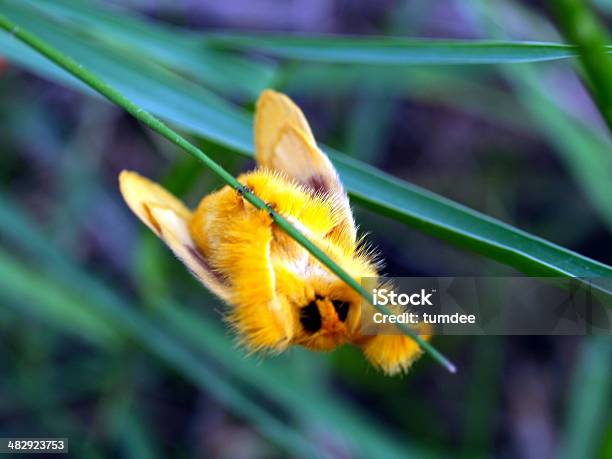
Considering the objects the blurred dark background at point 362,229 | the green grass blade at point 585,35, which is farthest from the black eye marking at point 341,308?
the blurred dark background at point 362,229

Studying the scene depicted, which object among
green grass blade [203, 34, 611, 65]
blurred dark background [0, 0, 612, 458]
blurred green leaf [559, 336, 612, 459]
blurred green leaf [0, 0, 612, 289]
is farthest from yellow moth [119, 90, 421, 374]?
blurred green leaf [559, 336, 612, 459]

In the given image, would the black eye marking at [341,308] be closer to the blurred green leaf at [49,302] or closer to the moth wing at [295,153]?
the moth wing at [295,153]

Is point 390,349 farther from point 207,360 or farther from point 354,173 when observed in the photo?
point 207,360

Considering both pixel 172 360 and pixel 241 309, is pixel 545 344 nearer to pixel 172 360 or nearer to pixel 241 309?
pixel 172 360

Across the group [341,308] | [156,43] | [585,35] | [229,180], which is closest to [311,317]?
[341,308]

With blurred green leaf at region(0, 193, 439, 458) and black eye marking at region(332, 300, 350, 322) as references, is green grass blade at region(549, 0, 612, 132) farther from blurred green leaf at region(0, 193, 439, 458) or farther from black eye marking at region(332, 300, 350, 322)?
blurred green leaf at region(0, 193, 439, 458)

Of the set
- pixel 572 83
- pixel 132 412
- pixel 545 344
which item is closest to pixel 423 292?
pixel 132 412
